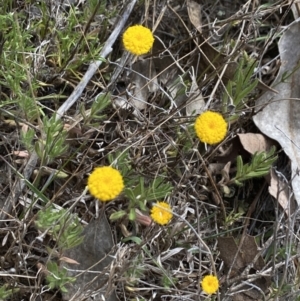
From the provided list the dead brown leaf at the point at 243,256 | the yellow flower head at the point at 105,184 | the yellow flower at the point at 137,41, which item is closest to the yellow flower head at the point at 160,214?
the yellow flower head at the point at 105,184

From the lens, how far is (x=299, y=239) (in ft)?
7.84

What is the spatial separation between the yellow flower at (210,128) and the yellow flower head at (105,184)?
0.35 meters

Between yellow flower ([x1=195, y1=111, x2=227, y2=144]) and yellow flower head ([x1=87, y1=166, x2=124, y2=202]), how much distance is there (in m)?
0.35

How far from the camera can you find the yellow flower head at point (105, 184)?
1793mm

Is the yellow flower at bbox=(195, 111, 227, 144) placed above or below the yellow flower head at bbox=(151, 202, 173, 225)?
above

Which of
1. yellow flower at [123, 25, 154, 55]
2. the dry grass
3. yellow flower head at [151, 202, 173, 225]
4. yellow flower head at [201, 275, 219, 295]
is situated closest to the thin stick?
the dry grass

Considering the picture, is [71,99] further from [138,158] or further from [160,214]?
[160,214]

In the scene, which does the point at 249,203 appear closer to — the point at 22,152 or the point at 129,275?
the point at 129,275

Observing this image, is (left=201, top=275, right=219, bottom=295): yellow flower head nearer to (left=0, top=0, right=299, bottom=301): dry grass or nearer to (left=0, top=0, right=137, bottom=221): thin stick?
(left=0, top=0, right=299, bottom=301): dry grass

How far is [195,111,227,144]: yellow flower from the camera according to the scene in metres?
2.03

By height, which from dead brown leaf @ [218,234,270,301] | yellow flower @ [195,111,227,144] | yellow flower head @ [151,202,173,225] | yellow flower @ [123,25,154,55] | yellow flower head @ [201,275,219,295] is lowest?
dead brown leaf @ [218,234,270,301]

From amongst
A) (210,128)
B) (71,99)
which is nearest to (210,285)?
(210,128)

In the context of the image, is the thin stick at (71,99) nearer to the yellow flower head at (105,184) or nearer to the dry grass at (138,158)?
the dry grass at (138,158)

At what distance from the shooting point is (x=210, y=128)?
2049 mm
